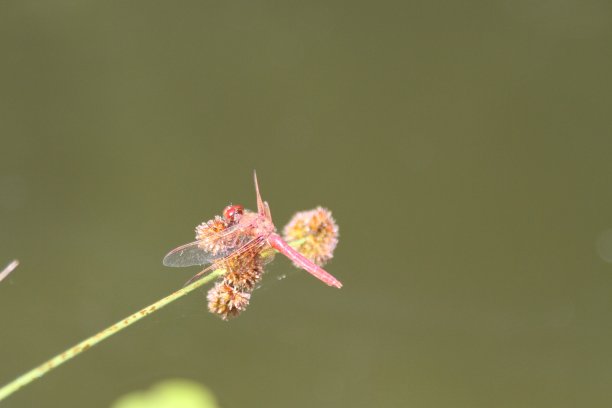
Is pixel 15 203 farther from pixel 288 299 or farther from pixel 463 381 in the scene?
pixel 463 381

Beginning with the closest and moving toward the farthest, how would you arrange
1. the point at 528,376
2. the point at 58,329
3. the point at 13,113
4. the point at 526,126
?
1. the point at 58,329
2. the point at 528,376
3. the point at 13,113
4. the point at 526,126

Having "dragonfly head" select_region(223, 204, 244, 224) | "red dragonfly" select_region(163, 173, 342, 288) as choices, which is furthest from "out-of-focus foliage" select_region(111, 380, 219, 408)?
"dragonfly head" select_region(223, 204, 244, 224)

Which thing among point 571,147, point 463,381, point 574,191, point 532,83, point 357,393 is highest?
point 532,83

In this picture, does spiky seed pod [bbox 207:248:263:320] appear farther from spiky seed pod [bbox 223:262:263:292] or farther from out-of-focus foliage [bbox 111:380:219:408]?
out-of-focus foliage [bbox 111:380:219:408]


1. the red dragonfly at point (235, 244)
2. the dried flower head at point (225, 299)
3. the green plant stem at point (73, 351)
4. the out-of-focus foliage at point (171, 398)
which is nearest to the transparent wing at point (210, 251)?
the red dragonfly at point (235, 244)

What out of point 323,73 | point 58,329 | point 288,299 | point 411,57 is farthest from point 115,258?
point 411,57

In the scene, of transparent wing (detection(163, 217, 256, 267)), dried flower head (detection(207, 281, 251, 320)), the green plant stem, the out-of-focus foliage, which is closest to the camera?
the green plant stem
